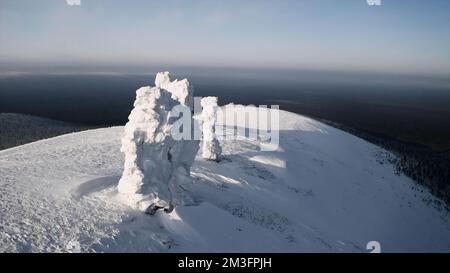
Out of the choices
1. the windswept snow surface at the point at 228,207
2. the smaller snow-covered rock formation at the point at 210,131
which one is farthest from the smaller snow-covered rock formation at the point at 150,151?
the smaller snow-covered rock formation at the point at 210,131

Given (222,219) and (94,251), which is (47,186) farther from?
(222,219)

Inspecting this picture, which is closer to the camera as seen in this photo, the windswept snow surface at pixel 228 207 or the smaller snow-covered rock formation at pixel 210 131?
the windswept snow surface at pixel 228 207

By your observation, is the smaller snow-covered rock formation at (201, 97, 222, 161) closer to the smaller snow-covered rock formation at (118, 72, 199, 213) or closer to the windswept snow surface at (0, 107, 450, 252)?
the windswept snow surface at (0, 107, 450, 252)

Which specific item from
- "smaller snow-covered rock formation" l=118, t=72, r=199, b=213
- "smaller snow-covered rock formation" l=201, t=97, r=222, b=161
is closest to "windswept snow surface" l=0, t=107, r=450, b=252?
"smaller snow-covered rock formation" l=118, t=72, r=199, b=213

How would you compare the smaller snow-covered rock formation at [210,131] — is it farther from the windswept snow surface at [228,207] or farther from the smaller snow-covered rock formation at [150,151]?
the smaller snow-covered rock formation at [150,151]

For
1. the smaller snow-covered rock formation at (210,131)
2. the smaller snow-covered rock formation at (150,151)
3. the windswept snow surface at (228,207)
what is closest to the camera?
the windswept snow surface at (228,207)

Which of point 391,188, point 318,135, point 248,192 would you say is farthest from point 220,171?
point 318,135

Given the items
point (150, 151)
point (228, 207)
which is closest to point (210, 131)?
point (228, 207)
